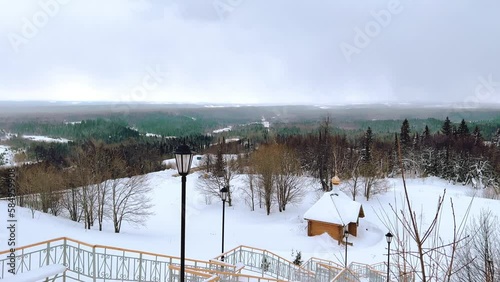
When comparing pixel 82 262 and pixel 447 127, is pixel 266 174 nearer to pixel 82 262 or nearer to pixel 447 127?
pixel 82 262

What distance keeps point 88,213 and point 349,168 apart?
88.7ft

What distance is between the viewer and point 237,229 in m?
27.4

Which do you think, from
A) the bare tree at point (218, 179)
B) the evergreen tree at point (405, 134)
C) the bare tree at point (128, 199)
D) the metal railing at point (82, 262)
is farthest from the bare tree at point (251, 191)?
the evergreen tree at point (405, 134)

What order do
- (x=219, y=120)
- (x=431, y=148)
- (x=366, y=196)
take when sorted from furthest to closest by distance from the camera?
(x=219, y=120) → (x=431, y=148) → (x=366, y=196)

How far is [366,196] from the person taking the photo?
1259 inches

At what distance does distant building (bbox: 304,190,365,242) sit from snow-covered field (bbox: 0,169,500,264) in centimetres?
56

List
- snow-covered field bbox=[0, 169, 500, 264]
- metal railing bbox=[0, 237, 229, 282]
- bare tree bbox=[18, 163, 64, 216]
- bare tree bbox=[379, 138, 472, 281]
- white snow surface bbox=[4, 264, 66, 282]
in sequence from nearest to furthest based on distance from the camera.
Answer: bare tree bbox=[379, 138, 472, 281] → white snow surface bbox=[4, 264, 66, 282] → metal railing bbox=[0, 237, 229, 282] → snow-covered field bbox=[0, 169, 500, 264] → bare tree bbox=[18, 163, 64, 216]

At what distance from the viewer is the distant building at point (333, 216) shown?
76.8ft

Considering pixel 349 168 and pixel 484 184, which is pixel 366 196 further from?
pixel 484 184

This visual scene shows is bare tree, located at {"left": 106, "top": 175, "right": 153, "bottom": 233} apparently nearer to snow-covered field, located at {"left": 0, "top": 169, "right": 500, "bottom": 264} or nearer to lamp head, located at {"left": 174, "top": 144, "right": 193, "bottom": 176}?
snow-covered field, located at {"left": 0, "top": 169, "right": 500, "bottom": 264}

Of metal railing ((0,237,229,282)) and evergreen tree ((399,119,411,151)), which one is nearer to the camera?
metal railing ((0,237,229,282))

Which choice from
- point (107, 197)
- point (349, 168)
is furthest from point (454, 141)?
point (107, 197)

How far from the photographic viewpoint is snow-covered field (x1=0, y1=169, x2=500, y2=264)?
58.9 ft

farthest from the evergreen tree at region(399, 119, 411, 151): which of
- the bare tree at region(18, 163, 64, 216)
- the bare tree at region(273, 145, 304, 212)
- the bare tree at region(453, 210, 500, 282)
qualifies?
the bare tree at region(18, 163, 64, 216)
